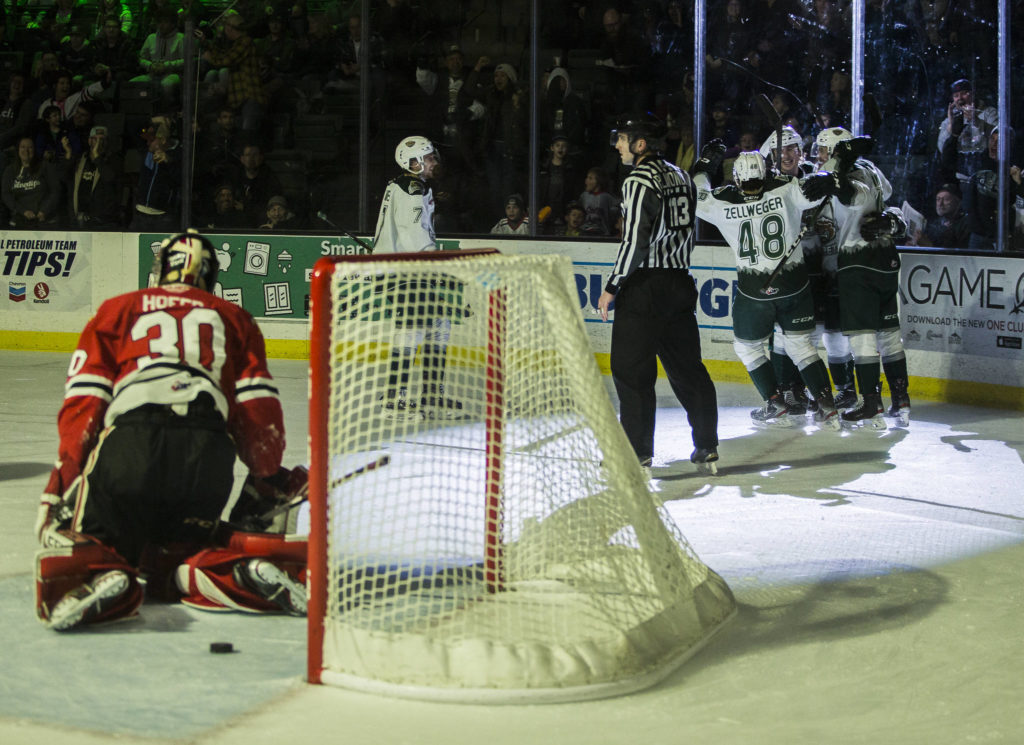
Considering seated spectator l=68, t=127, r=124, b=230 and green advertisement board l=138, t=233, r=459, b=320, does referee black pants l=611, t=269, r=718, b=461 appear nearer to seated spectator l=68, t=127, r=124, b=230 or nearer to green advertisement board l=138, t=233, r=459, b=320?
green advertisement board l=138, t=233, r=459, b=320

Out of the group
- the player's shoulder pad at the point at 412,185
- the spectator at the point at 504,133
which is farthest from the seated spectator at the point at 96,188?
the player's shoulder pad at the point at 412,185

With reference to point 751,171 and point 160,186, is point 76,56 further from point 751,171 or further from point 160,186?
point 751,171

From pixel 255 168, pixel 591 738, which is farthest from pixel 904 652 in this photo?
pixel 255 168

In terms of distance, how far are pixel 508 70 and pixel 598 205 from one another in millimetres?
1404

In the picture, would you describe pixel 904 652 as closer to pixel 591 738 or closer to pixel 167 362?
pixel 591 738

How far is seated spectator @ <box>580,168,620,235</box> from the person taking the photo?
10109 mm

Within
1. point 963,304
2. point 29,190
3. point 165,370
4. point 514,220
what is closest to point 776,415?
point 963,304

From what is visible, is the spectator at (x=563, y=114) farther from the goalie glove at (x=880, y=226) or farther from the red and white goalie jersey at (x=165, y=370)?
the red and white goalie jersey at (x=165, y=370)

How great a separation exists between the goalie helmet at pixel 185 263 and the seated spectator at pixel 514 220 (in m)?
6.27

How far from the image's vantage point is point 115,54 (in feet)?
40.9

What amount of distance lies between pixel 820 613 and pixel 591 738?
1.25m

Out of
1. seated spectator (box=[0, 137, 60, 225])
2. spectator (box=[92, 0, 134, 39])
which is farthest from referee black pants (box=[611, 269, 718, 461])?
spectator (box=[92, 0, 134, 39])

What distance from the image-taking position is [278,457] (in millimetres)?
4059

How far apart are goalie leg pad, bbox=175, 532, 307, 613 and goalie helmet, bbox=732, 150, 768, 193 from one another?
4.29 m
